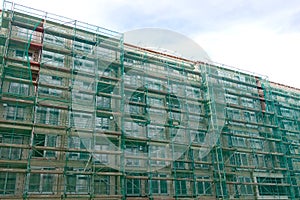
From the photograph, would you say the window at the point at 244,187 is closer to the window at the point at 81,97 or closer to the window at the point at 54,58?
the window at the point at 81,97

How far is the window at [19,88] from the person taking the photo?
17312 millimetres

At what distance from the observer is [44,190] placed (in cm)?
1574

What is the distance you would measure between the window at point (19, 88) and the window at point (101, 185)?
6726mm

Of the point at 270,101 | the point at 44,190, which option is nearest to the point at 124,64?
the point at 44,190

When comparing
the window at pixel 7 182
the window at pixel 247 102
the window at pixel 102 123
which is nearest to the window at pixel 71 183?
the window at pixel 7 182

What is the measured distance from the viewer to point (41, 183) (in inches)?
622

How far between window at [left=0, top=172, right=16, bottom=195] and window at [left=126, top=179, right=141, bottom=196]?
653 cm

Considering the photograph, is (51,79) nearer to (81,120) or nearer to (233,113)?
(81,120)

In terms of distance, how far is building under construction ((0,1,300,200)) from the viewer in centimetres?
1619

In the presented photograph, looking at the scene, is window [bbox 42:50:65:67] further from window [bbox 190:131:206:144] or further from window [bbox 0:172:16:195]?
window [bbox 190:131:206:144]

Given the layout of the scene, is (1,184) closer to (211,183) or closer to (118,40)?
(118,40)

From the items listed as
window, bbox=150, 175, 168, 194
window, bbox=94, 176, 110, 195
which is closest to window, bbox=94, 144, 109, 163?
window, bbox=94, 176, 110, 195

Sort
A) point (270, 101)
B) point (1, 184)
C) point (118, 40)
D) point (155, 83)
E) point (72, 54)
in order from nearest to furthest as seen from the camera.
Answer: point (1, 184), point (72, 54), point (118, 40), point (155, 83), point (270, 101)

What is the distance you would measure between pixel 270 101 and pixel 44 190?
2039 centimetres
